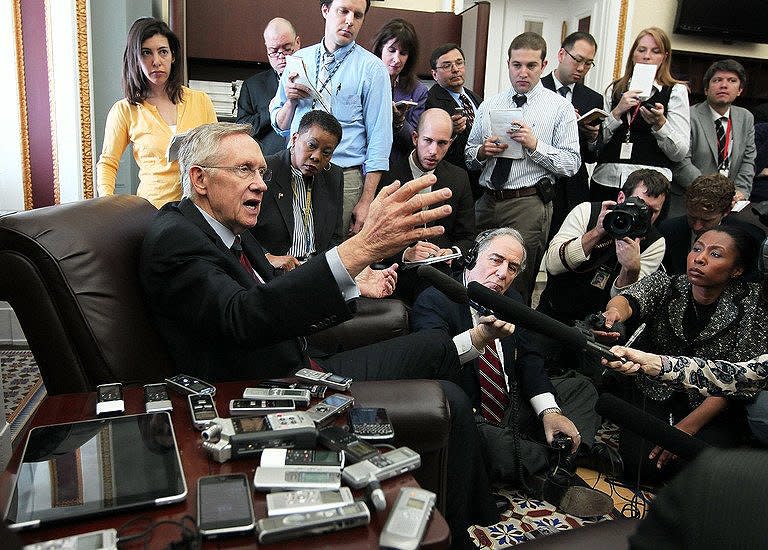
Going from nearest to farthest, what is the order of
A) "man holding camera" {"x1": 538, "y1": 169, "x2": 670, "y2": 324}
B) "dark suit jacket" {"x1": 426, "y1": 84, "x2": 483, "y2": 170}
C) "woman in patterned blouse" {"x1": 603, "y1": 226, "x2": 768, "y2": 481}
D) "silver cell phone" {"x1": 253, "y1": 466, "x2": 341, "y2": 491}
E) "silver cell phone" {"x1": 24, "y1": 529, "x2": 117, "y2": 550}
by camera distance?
"silver cell phone" {"x1": 24, "y1": 529, "x2": 117, "y2": 550}, "silver cell phone" {"x1": 253, "y1": 466, "x2": 341, "y2": 491}, "woman in patterned blouse" {"x1": 603, "y1": 226, "x2": 768, "y2": 481}, "man holding camera" {"x1": 538, "y1": 169, "x2": 670, "y2": 324}, "dark suit jacket" {"x1": 426, "y1": 84, "x2": 483, "y2": 170}

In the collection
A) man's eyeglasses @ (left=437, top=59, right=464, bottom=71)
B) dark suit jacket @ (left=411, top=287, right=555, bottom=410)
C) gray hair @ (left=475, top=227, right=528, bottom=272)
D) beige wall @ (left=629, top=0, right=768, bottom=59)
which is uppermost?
beige wall @ (left=629, top=0, right=768, bottom=59)

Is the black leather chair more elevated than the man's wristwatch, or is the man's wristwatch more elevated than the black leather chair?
the black leather chair

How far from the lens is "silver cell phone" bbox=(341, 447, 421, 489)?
80cm

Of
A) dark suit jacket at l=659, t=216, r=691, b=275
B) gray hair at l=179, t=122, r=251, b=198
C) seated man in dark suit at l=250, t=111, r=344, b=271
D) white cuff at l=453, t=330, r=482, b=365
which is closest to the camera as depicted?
gray hair at l=179, t=122, r=251, b=198

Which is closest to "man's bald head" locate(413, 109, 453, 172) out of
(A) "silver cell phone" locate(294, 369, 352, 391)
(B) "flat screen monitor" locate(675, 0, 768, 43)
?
(A) "silver cell phone" locate(294, 369, 352, 391)

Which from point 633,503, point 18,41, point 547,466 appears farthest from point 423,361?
point 18,41

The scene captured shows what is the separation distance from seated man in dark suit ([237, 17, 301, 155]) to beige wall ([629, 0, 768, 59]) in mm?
3159

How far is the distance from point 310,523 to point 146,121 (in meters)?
2.02

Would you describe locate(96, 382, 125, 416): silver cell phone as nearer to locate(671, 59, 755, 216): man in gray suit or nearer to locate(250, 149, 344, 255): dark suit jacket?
locate(250, 149, 344, 255): dark suit jacket

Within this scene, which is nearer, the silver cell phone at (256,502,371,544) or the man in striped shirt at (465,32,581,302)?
the silver cell phone at (256,502,371,544)

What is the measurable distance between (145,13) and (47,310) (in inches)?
110

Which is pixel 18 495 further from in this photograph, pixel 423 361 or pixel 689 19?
pixel 689 19

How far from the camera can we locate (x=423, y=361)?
1.68m

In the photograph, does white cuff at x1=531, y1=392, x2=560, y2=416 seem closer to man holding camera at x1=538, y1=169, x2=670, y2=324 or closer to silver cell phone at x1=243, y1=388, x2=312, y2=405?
man holding camera at x1=538, y1=169, x2=670, y2=324
